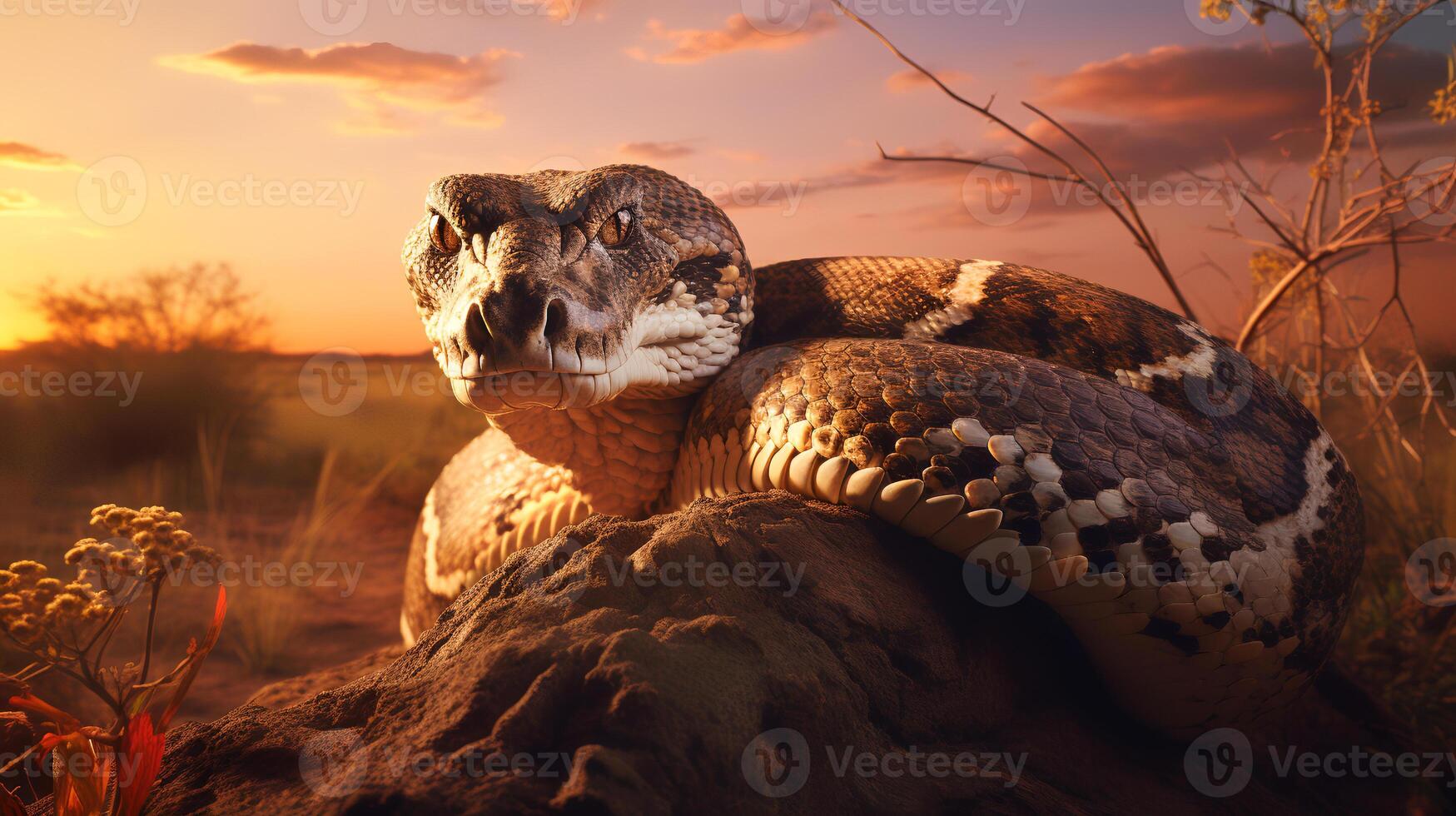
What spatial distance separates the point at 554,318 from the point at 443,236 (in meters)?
0.89

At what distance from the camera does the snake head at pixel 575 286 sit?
2.66 metres

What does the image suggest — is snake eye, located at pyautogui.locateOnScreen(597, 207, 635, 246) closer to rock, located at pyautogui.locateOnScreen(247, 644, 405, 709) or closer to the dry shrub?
rock, located at pyautogui.locateOnScreen(247, 644, 405, 709)

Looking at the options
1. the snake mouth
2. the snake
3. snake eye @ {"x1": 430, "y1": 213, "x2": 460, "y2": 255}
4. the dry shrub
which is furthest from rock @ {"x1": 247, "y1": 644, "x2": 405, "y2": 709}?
the dry shrub

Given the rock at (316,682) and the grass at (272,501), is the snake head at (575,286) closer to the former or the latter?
the rock at (316,682)

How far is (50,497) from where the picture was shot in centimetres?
660

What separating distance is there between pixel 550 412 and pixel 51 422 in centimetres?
603

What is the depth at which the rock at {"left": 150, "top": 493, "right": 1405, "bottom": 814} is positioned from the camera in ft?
5.52

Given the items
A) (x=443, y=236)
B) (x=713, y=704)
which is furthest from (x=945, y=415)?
(x=443, y=236)

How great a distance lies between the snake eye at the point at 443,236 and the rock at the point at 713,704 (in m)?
1.40

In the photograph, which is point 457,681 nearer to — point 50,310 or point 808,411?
point 808,411

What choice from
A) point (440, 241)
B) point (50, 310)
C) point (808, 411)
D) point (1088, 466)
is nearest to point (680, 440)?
point (808, 411)

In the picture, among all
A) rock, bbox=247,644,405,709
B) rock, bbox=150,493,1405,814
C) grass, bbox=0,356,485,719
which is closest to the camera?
rock, bbox=150,493,1405,814

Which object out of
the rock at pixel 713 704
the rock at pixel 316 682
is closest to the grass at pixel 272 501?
the rock at pixel 316 682

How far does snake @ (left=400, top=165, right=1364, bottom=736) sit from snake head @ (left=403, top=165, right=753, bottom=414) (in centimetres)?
1
